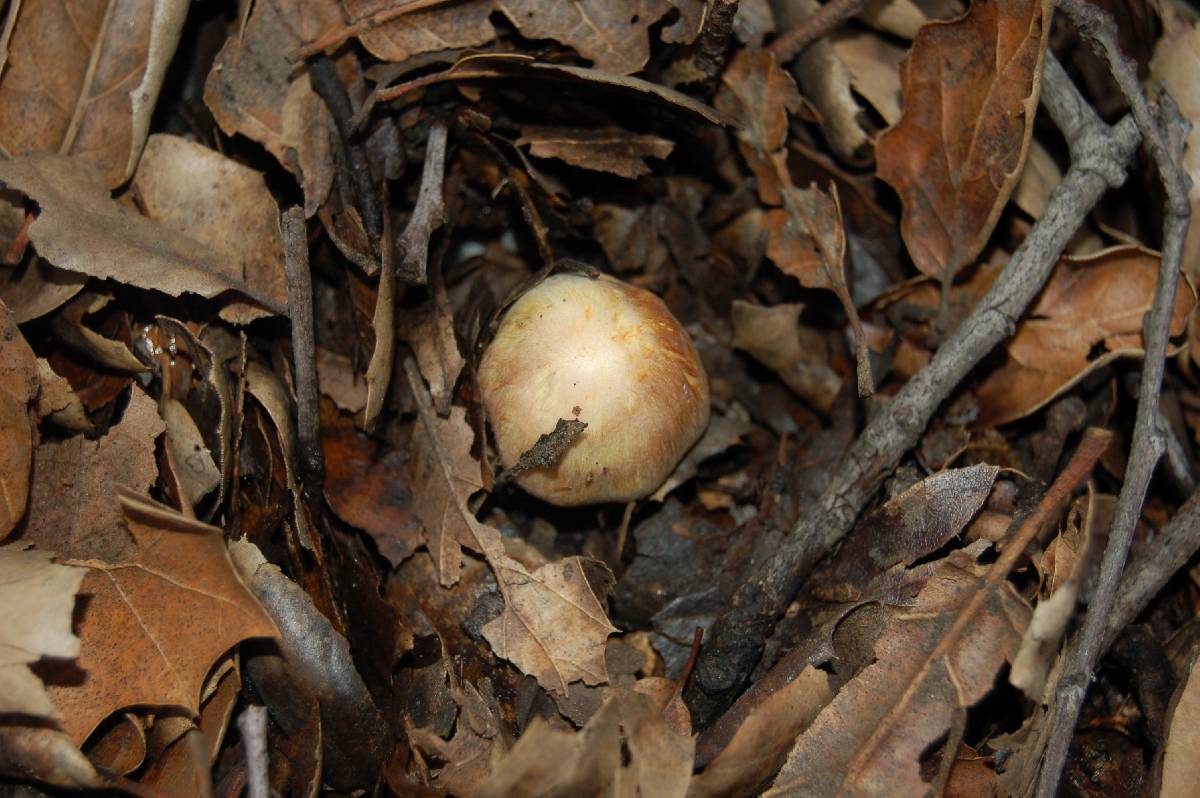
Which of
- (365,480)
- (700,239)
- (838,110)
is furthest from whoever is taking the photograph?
(700,239)

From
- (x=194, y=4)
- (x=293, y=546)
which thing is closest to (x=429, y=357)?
(x=293, y=546)

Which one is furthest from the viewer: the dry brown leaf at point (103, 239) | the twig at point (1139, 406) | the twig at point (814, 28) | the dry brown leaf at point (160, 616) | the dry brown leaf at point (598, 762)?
the twig at point (814, 28)

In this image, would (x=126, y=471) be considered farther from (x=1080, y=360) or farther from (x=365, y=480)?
(x=1080, y=360)

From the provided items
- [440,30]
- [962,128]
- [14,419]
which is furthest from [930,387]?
[14,419]

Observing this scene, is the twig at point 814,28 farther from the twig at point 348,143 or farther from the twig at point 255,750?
the twig at point 255,750

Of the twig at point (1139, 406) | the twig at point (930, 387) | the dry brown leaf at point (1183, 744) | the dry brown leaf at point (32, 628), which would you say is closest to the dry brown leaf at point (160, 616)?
the dry brown leaf at point (32, 628)

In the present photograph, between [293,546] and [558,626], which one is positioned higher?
[293,546]
